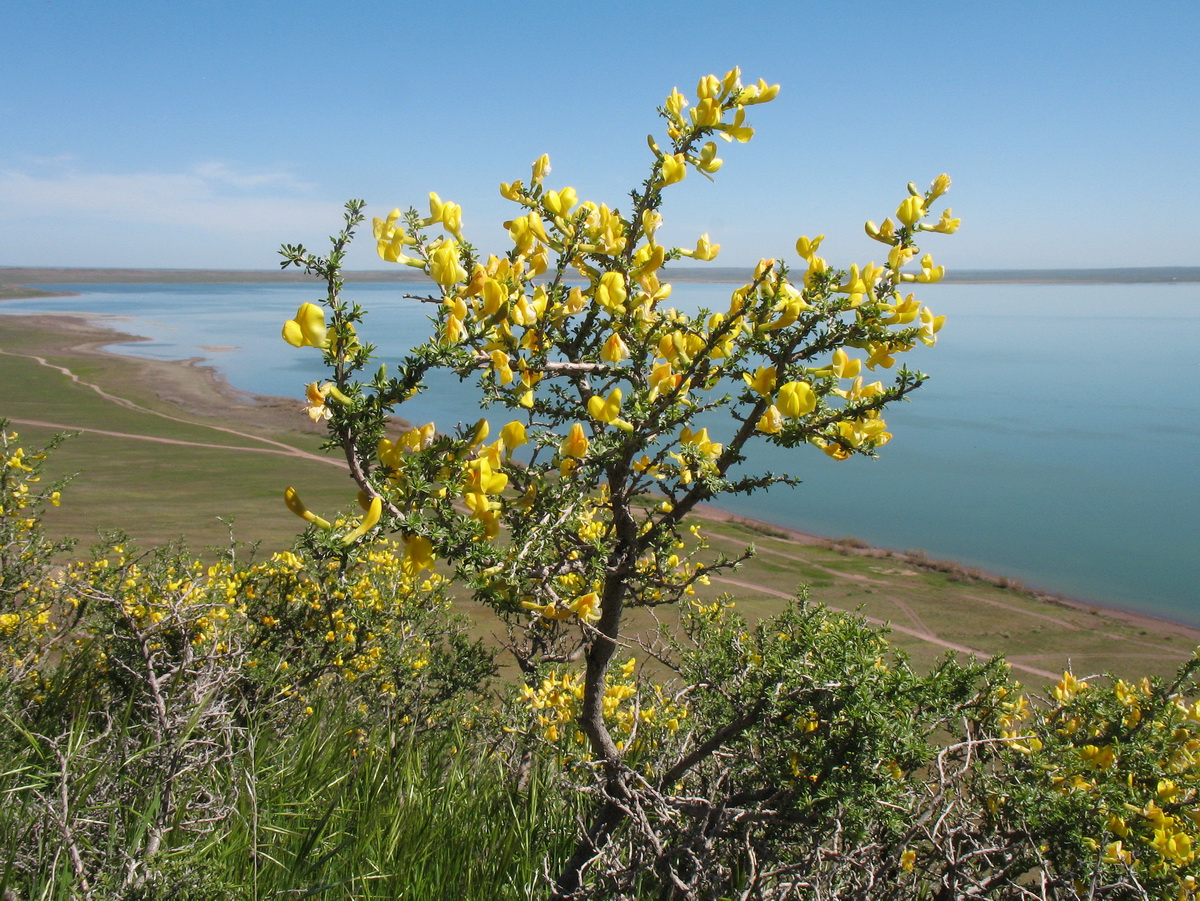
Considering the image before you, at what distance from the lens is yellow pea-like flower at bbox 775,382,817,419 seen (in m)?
1.65

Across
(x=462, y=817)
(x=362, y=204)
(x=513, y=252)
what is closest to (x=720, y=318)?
(x=513, y=252)

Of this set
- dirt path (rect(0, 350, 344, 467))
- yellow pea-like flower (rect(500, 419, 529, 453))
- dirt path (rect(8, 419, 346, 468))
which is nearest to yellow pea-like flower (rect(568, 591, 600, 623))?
yellow pea-like flower (rect(500, 419, 529, 453))

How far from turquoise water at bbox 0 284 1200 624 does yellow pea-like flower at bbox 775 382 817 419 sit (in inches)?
277

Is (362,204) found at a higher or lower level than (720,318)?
higher

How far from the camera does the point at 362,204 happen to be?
149cm

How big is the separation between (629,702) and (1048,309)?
115 metres

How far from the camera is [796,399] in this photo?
1.66 metres

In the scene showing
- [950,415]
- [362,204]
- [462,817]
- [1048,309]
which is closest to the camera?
[362,204]

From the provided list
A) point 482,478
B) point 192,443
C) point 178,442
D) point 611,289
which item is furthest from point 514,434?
point 178,442

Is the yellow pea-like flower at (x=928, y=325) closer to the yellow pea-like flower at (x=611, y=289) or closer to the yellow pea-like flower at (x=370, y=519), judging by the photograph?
the yellow pea-like flower at (x=611, y=289)

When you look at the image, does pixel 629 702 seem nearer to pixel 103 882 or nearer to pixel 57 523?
pixel 103 882

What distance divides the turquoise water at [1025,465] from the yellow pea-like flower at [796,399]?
7025 millimetres

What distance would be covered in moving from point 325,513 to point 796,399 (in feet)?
47.5

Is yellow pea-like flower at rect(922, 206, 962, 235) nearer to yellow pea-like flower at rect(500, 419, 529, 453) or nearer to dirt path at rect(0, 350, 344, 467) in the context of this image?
yellow pea-like flower at rect(500, 419, 529, 453)
